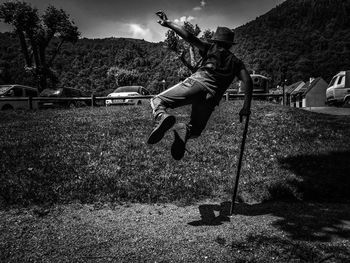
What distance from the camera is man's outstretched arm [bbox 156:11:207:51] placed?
4.76 m

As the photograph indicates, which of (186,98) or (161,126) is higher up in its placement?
(186,98)

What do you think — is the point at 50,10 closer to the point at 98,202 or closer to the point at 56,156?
the point at 56,156

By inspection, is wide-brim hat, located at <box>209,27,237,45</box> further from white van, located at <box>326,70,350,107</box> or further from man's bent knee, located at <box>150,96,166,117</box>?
white van, located at <box>326,70,350,107</box>

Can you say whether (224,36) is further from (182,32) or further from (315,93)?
(315,93)

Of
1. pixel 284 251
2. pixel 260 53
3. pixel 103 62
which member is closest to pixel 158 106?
pixel 284 251

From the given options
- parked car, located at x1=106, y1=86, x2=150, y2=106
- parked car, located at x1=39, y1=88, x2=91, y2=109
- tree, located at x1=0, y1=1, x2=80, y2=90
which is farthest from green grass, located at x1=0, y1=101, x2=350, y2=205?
tree, located at x1=0, y1=1, x2=80, y2=90

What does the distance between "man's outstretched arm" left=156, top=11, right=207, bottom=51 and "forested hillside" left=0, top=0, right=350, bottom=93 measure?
76.4 metres

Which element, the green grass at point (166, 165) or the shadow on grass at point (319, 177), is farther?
the shadow on grass at point (319, 177)

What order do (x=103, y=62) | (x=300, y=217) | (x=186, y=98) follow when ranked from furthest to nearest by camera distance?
(x=103, y=62), (x=300, y=217), (x=186, y=98)

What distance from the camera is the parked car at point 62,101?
23.2m

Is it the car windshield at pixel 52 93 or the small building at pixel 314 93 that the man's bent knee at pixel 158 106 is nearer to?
the car windshield at pixel 52 93

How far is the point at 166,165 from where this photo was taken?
8.60 metres

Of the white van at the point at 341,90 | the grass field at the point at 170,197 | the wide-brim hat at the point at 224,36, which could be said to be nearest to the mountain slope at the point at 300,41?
the white van at the point at 341,90

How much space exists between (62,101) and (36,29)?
16.3 metres
